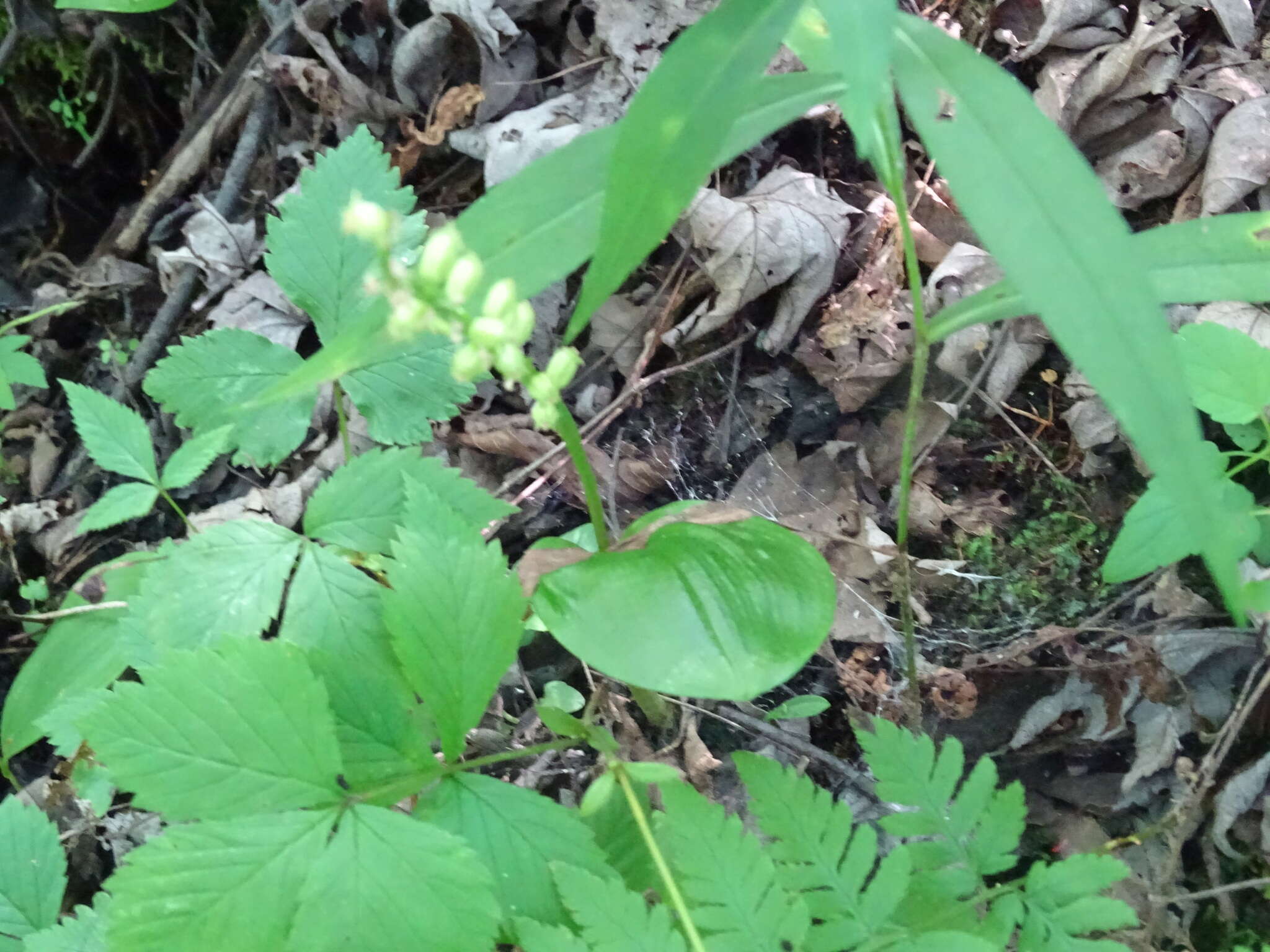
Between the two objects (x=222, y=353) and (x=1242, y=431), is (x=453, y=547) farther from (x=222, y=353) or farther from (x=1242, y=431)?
(x=1242, y=431)

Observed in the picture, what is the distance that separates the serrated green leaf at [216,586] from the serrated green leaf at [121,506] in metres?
0.25

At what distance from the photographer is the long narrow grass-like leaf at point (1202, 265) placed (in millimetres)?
741

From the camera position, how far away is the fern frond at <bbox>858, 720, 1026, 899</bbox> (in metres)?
0.82

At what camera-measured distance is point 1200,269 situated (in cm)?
75

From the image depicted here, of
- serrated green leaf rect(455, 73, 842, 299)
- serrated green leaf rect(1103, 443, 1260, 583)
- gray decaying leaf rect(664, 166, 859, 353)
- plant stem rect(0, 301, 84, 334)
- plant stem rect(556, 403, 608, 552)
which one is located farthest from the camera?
plant stem rect(0, 301, 84, 334)

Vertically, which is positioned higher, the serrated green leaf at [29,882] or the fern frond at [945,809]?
the fern frond at [945,809]

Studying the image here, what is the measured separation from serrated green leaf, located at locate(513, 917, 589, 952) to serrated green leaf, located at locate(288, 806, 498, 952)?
0.03 metres

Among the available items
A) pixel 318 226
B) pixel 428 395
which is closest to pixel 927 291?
pixel 428 395

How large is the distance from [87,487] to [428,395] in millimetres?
1171

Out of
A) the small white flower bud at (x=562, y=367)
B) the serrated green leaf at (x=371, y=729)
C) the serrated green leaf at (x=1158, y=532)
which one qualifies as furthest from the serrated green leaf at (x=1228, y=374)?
the serrated green leaf at (x=371, y=729)

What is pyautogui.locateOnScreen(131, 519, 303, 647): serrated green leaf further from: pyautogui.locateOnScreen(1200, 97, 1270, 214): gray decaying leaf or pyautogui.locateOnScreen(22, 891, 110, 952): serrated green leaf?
pyautogui.locateOnScreen(1200, 97, 1270, 214): gray decaying leaf

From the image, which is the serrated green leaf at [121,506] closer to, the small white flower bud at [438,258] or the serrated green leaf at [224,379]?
the serrated green leaf at [224,379]

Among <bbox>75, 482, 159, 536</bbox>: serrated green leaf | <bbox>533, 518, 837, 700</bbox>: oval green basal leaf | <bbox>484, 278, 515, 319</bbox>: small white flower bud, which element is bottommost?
<bbox>75, 482, 159, 536</bbox>: serrated green leaf

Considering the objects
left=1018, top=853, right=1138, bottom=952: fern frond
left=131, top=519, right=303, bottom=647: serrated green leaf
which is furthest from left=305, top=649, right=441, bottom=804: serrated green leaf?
left=1018, top=853, right=1138, bottom=952: fern frond
